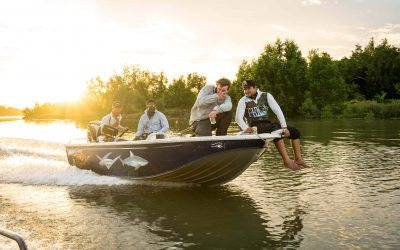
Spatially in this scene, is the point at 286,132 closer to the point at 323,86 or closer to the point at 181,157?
the point at 181,157

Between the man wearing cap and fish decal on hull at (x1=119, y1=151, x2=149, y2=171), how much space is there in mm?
2954

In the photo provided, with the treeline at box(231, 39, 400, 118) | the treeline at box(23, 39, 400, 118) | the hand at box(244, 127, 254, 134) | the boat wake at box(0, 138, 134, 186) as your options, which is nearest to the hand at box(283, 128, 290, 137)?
the hand at box(244, 127, 254, 134)

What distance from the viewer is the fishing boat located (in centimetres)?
946

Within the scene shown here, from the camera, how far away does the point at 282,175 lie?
1281cm

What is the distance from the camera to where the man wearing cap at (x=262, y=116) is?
912cm

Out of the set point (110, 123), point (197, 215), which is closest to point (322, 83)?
point (110, 123)

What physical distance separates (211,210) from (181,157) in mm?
1939

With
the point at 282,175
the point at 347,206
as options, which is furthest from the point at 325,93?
the point at 347,206

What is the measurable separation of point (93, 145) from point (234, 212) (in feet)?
17.2

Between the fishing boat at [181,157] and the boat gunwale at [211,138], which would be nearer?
the boat gunwale at [211,138]

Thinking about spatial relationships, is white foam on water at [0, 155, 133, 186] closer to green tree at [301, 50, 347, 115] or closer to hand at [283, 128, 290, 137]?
hand at [283, 128, 290, 137]

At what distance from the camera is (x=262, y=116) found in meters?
9.36

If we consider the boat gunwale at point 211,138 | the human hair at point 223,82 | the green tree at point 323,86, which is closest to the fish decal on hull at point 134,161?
the boat gunwale at point 211,138

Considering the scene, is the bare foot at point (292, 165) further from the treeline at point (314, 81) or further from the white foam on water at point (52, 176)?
the treeline at point (314, 81)
